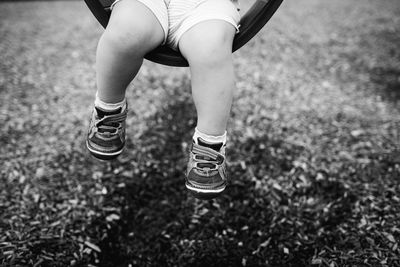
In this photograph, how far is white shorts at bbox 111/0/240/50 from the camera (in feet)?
4.30

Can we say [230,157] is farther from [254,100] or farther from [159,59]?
[159,59]

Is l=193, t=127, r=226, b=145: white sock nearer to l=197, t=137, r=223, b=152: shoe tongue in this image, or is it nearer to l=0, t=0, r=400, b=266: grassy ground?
l=197, t=137, r=223, b=152: shoe tongue

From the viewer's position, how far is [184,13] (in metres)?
1.36

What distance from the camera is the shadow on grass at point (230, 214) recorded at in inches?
76.9

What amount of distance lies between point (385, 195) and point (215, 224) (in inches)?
43.3

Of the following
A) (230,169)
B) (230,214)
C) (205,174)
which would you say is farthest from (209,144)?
(230,169)

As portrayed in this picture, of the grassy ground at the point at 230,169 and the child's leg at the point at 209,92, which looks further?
the grassy ground at the point at 230,169

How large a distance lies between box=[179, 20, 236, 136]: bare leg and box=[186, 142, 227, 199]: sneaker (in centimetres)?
9

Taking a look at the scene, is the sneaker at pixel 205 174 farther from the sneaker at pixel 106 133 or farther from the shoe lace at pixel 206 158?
the sneaker at pixel 106 133

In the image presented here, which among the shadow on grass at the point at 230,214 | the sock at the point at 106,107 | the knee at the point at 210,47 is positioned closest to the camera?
the knee at the point at 210,47

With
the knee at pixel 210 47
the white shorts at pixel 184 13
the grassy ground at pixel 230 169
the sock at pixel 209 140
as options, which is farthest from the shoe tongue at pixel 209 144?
the grassy ground at pixel 230 169

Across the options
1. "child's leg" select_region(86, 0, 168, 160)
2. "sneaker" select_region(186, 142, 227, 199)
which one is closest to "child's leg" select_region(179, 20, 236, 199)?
"sneaker" select_region(186, 142, 227, 199)

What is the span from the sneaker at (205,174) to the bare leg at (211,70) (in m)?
0.09

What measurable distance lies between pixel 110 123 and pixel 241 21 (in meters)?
0.66
